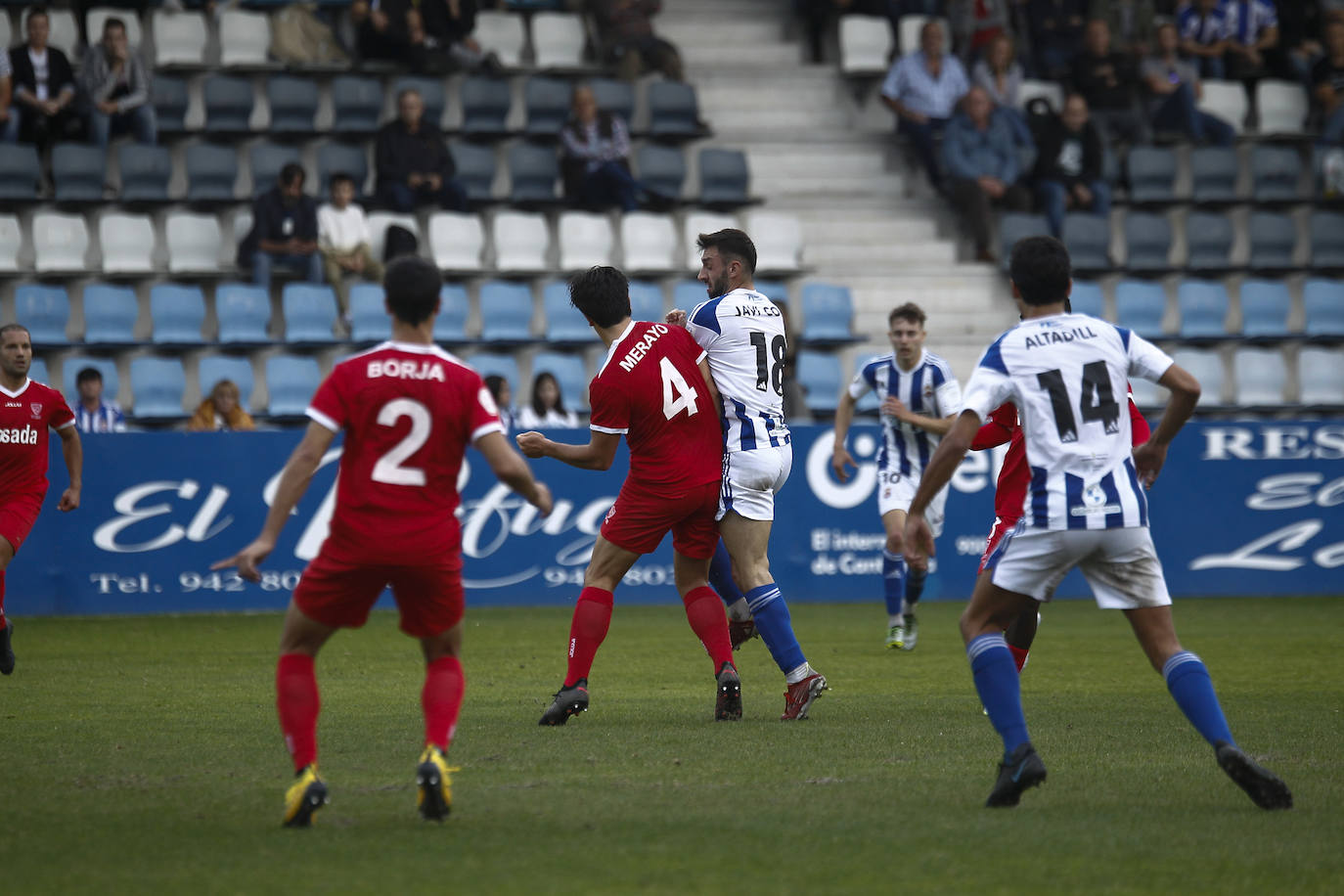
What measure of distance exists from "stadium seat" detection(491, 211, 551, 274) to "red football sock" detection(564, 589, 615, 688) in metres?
11.7

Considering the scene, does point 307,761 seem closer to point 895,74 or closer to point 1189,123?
point 895,74

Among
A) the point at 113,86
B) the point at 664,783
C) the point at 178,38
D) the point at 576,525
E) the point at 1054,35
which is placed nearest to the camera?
the point at 664,783

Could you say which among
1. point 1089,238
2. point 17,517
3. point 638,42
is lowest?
point 17,517

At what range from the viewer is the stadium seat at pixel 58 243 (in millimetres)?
17797

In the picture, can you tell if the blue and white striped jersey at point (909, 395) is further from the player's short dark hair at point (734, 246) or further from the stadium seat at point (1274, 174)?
the stadium seat at point (1274, 174)

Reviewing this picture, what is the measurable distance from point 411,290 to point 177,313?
13.0 m

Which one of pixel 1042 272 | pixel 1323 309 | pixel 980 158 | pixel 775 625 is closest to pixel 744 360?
pixel 775 625

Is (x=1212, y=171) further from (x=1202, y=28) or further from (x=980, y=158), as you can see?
(x=980, y=158)

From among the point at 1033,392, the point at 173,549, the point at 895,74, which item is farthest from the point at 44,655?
the point at 895,74

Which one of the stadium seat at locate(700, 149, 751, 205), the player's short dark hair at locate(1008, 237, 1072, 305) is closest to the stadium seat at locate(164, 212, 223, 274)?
the stadium seat at locate(700, 149, 751, 205)

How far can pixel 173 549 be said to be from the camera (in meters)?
14.4

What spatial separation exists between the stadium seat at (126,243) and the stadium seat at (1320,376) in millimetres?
13820

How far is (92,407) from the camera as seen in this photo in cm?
1552

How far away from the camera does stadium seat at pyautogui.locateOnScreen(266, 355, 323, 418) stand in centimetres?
1720
